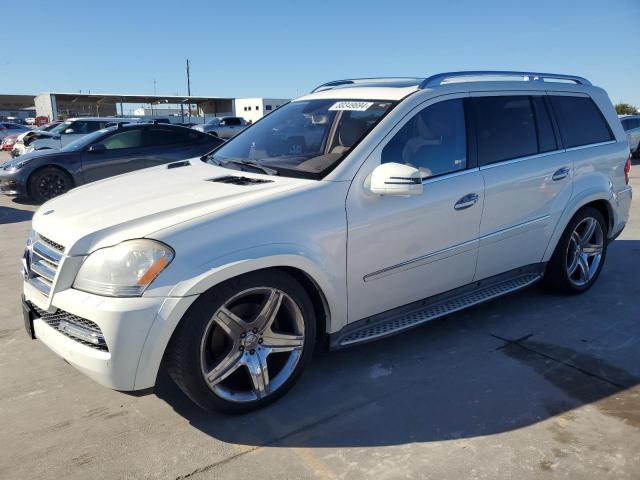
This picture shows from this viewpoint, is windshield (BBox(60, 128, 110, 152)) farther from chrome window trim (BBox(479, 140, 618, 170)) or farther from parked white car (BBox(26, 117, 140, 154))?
chrome window trim (BBox(479, 140, 618, 170))

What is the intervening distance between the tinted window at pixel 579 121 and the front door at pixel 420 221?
122 centimetres

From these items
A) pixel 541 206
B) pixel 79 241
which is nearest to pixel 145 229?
pixel 79 241

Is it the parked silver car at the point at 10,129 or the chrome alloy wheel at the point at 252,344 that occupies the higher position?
the parked silver car at the point at 10,129

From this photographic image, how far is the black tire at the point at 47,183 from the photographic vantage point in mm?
9703

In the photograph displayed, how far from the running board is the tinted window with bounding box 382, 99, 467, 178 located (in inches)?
34.3

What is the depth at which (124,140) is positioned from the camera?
33.4 feet

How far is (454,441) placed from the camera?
2686 millimetres

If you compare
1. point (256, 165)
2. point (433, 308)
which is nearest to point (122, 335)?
point (256, 165)

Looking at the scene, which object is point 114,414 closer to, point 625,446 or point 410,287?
point 410,287

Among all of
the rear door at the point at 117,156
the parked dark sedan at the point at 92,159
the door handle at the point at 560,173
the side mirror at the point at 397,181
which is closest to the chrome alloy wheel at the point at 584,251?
the door handle at the point at 560,173

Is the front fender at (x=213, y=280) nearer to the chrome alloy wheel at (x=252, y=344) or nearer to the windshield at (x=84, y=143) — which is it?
the chrome alloy wheel at (x=252, y=344)

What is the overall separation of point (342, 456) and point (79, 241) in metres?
1.65

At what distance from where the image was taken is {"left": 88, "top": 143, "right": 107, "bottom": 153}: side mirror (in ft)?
32.6

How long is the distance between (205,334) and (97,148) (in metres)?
8.45
